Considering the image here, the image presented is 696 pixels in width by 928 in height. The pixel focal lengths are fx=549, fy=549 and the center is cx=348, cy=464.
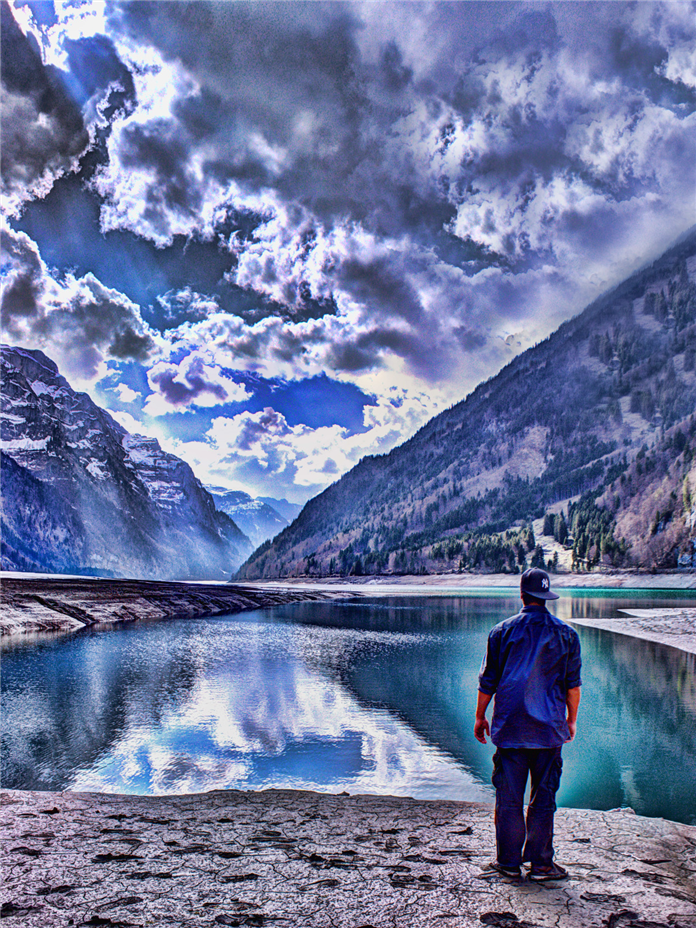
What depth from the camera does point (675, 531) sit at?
153 metres

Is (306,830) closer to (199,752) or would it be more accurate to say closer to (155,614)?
(199,752)

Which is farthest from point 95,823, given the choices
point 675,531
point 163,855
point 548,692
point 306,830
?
point 675,531

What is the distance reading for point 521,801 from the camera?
6836 millimetres

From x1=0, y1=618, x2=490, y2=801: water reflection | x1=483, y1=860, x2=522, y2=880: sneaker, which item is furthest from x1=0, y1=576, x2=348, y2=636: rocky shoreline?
x1=483, y1=860, x2=522, y2=880: sneaker

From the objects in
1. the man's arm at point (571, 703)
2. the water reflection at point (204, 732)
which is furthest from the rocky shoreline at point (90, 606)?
the man's arm at point (571, 703)

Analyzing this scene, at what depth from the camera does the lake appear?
13500 mm

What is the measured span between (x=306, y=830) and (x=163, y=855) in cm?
237

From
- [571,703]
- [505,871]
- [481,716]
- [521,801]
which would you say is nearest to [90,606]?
[481,716]

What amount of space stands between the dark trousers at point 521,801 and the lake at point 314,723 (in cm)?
617

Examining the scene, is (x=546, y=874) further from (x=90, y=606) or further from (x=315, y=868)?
(x=90, y=606)

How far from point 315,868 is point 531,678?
3.74 m

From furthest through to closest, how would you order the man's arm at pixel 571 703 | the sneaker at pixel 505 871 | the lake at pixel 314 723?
the lake at pixel 314 723, the man's arm at pixel 571 703, the sneaker at pixel 505 871

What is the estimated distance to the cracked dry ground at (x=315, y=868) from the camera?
5727mm

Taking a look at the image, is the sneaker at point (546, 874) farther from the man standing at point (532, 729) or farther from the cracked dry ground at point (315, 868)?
the cracked dry ground at point (315, 868)
